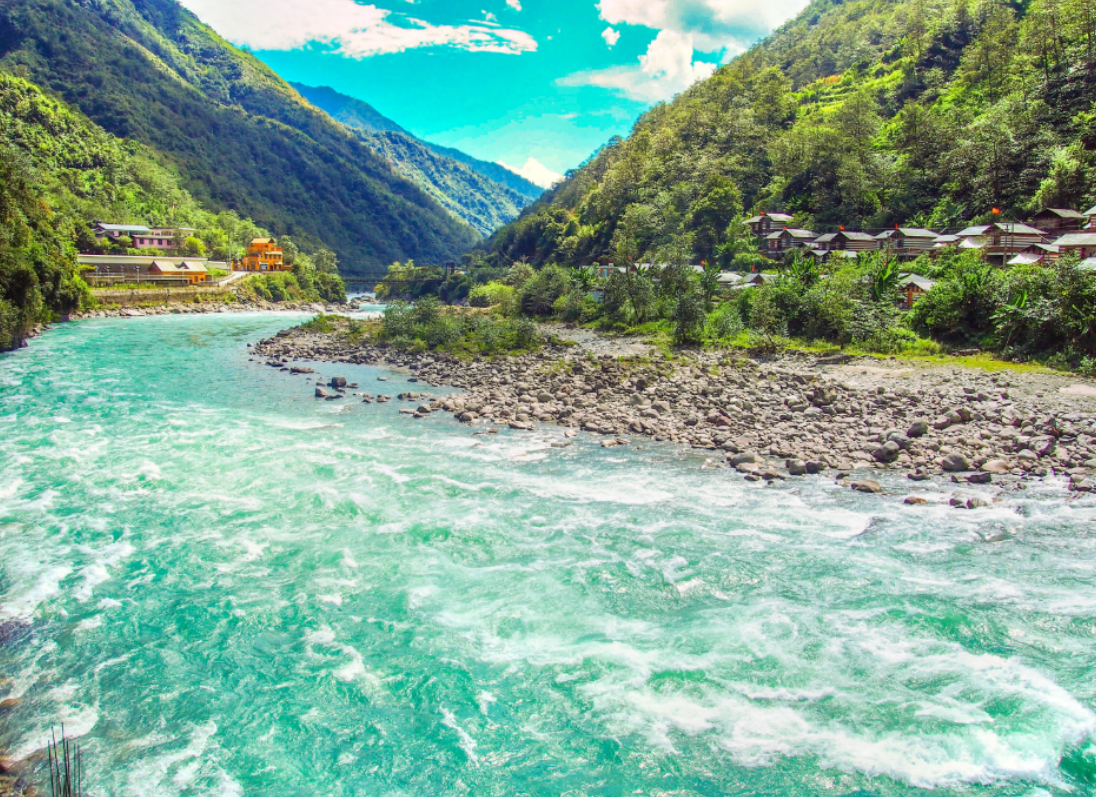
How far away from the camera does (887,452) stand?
15.7 m

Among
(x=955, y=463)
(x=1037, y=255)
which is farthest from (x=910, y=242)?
(x=955, y=463)

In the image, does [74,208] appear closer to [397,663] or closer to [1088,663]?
[397,663]

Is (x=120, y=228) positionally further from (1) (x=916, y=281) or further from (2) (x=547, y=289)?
(1) (x=916, y=281)

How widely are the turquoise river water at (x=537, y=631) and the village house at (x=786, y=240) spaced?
133 feet

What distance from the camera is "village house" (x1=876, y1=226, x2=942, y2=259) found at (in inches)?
1667

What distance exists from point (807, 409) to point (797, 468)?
534 cm

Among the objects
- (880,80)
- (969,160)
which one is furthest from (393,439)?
(880,80)

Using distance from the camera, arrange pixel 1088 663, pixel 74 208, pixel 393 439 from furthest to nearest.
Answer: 1. pixel 74 208
2. pixel 393 439
3. pixel 1088 663

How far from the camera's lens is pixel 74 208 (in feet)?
243

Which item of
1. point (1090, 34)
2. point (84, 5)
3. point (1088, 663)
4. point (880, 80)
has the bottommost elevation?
point (1088, 663)

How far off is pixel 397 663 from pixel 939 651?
733 centimetres

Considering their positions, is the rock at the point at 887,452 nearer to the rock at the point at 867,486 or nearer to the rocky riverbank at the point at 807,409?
the rocky riverbank at the point at 807,409

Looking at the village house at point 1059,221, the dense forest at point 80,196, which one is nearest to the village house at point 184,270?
the dense forest at point 80,196

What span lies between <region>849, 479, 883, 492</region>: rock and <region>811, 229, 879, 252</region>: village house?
Result: 3603 centimetres
